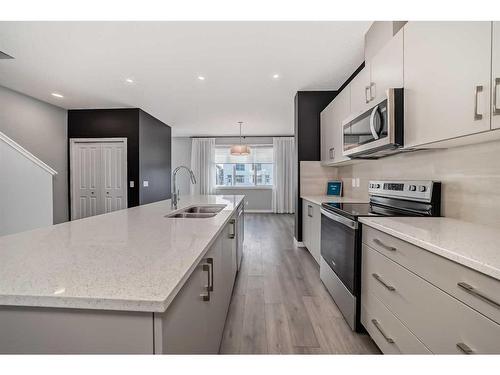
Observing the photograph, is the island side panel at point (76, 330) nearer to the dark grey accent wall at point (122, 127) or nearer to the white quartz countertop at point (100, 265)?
the white quartz countertop at point (100, 265)

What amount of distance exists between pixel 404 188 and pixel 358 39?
1.64 m

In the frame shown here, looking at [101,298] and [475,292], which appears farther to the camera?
[475,292]

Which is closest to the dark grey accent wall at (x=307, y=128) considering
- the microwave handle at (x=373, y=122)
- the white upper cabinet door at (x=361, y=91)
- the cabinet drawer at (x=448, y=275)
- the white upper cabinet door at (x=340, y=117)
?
the white upper cabinet door at (x=340, y=117)

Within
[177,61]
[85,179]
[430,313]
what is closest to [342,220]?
[430,313]

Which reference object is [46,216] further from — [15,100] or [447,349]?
[447,349]

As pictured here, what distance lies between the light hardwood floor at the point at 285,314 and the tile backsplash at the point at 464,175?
3.40 feet

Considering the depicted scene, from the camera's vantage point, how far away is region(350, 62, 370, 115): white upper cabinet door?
2127 millimetres

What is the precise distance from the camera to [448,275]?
0.90 metres

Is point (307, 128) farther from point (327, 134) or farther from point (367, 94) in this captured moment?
point (367, 94)

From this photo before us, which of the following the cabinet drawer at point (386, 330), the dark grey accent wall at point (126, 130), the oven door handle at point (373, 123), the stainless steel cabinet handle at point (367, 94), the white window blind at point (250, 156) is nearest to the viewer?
the cabinet drawer at point (386, 330)

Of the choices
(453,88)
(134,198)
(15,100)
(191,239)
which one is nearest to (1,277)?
(191,239)

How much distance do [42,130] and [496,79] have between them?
603cm

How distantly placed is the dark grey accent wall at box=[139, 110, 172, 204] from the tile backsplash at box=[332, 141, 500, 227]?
4.67 metres

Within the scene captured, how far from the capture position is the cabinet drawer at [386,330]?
1.12 m
